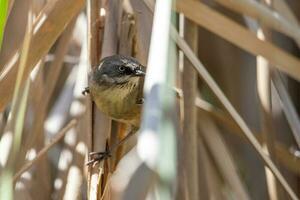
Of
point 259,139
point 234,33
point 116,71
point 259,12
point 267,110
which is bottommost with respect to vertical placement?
point 259,139

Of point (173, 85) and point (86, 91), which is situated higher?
point (173, 85)

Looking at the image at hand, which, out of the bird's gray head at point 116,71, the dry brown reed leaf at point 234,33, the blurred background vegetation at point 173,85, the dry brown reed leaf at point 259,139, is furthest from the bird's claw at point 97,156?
the dry brown reed leaf at point 259,139

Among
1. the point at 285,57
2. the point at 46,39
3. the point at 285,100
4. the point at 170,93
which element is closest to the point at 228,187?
the point at 285,100

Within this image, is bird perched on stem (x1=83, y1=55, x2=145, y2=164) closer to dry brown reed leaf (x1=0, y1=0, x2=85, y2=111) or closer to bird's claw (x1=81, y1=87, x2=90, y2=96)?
bird's claw (x1=81, y1=87, x2=90, y2=96)

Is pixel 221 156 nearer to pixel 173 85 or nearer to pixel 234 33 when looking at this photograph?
pixel 234 33

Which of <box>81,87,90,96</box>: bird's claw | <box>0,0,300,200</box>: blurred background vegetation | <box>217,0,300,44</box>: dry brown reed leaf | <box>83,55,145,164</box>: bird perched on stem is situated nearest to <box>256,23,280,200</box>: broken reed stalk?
<box>0,0,300,200</box>: blurred background vegetation

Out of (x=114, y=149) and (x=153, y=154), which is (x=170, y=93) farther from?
(x=114, y=149)

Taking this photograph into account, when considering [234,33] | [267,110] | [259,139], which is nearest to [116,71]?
[234,33]

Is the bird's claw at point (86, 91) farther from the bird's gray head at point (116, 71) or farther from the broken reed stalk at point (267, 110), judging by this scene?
the broken reed stalk at point (267, 110)
